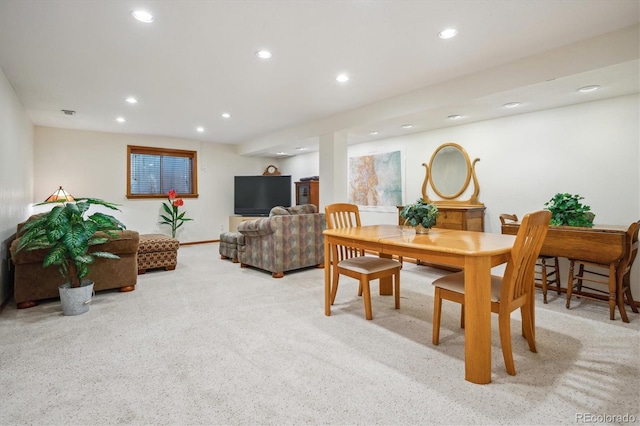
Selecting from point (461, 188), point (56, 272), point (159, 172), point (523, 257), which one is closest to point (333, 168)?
point (461, 188)

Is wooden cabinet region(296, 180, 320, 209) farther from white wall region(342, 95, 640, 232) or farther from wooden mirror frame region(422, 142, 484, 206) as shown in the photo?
white wall region(342, 95, 640, 232)

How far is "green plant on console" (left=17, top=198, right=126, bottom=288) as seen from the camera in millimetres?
2664

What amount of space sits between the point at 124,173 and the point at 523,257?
693 cm

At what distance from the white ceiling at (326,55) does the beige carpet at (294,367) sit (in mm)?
2266

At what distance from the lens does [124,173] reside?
6328 mm

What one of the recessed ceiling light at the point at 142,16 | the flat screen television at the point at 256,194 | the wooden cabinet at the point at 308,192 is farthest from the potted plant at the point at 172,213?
the recessed ceiling light at the point at 142,16

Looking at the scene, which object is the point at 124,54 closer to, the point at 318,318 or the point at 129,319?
the point at 129,319

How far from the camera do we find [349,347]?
2.20 metres

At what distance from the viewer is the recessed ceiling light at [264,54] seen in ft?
9.18

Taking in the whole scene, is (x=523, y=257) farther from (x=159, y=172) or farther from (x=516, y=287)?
(x=159, y=172)

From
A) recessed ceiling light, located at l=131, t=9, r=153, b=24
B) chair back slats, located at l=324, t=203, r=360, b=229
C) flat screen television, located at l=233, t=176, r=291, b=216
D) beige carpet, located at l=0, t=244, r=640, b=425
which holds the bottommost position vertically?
beige carpet, located at l=0, t=244, r=640, b=425

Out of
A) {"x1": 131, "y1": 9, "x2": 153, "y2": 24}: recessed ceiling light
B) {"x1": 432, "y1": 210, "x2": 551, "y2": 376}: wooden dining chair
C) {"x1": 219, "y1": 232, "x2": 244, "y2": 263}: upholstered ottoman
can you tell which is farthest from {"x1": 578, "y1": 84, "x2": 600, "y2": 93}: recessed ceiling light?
{"x1": 219, "y1": 232, "x2": 244, "y2": 263}: upholstered ottoman

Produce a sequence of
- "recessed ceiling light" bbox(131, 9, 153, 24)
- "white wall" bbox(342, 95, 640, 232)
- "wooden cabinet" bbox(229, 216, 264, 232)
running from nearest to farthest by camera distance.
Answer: "recessed ceiling light" bbox(131, 9, 153, 24)
"white wall" bbox(342, 95, 640, 232)
"wooden cabinet" bbox(229, 216, 264, 232)

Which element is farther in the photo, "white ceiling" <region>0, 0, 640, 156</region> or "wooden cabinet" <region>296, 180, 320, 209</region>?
"wooden cabinet" <region>296, 180, 320, 209</region>
